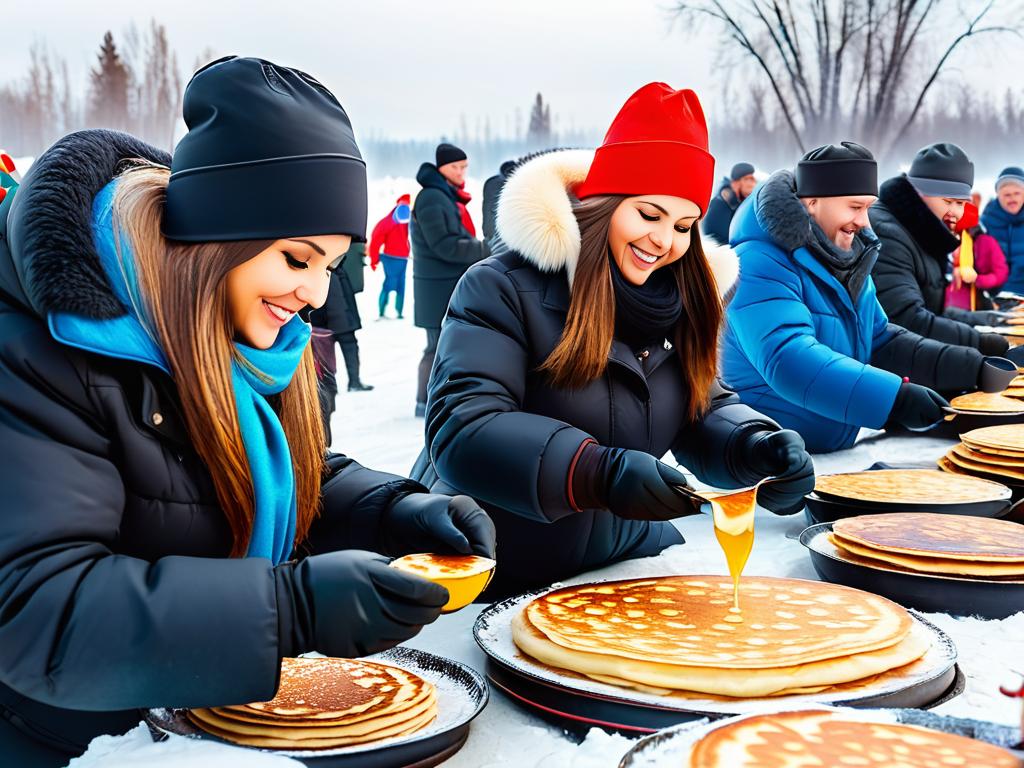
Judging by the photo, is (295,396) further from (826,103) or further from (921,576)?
(826,103)

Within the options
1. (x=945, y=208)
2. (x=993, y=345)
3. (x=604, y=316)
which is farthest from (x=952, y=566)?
(x=945, y=208)

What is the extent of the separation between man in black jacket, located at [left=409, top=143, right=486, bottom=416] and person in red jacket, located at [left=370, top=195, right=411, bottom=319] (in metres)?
6.35

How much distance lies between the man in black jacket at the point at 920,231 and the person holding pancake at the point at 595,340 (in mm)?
2991

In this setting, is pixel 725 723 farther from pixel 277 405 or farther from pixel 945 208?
pixel 945 208

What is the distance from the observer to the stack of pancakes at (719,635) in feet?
5.33

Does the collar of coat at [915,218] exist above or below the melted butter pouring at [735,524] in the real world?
above

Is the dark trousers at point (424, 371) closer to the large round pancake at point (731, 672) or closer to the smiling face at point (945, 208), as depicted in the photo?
the smiling face at point (945, 208)

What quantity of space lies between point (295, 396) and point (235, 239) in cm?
38

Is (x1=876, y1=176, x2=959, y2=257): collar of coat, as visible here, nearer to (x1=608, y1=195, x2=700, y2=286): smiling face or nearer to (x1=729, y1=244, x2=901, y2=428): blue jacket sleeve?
(x1=729, y1=244, x2=901, y2=428): blue jacket sleeve

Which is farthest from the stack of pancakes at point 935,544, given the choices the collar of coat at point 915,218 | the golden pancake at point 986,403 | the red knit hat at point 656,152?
the collar of coat at point 915,218

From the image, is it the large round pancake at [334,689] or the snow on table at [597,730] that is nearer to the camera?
the snow on table at [597,730]

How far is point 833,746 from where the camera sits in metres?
1.19

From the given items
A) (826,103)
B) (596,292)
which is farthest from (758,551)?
(826,103)

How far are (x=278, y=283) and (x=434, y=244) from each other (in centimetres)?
624
